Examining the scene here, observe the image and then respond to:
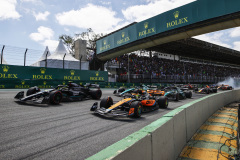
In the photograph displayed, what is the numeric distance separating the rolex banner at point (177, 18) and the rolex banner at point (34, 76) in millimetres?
6263

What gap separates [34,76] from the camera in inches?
530

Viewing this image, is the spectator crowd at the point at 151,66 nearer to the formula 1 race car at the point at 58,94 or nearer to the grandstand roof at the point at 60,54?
the grandstand roof at the point at 60,54

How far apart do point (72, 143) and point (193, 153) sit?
7.68ft

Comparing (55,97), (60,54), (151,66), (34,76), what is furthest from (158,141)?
(151,66)

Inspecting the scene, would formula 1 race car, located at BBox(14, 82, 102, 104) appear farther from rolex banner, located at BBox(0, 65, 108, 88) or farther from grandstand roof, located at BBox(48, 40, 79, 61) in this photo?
grandstand roof, located at BBox(48, 40, 79, 61)

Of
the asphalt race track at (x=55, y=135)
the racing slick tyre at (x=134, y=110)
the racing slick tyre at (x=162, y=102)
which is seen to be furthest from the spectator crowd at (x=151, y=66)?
the asphalt race track at (x=55, y=135)

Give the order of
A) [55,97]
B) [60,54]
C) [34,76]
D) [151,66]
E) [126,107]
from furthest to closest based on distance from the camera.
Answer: [151,66] < [60,54] < [34,76] < [55,97] < [126,107]

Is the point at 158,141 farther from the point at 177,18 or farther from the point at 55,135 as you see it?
the point at 177,18

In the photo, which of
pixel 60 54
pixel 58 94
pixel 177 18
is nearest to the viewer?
pixel 58 94

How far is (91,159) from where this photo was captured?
133cm

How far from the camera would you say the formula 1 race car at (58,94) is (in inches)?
273

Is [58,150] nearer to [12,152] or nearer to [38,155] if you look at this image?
[38,155]

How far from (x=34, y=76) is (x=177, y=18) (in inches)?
482

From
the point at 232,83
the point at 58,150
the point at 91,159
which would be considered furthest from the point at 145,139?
the point at 232,83
